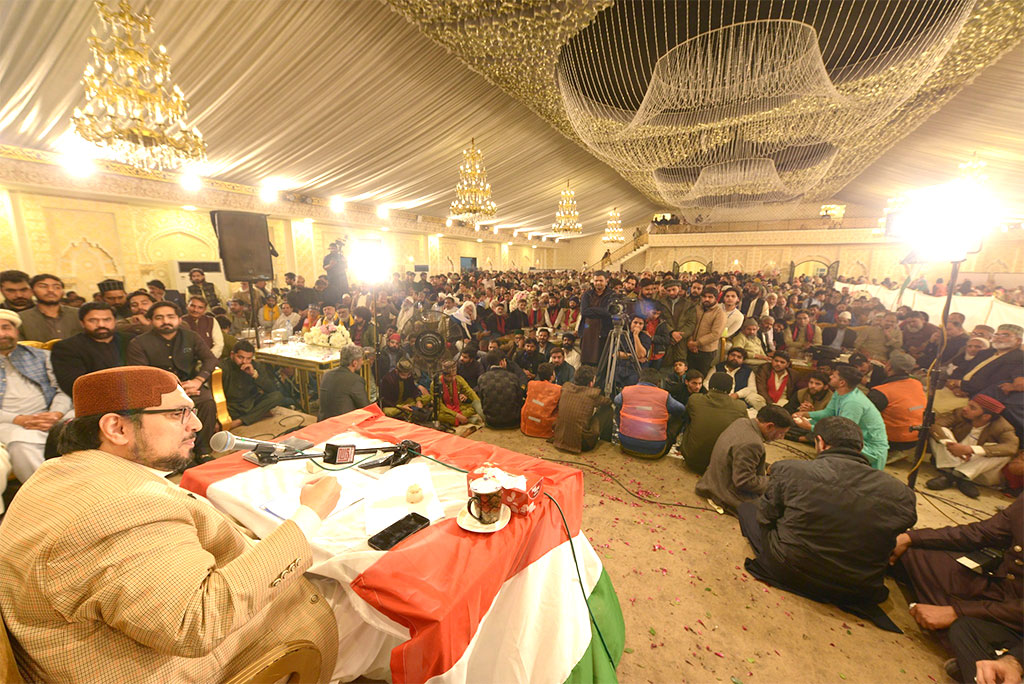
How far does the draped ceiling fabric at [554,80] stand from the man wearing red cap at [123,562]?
191 inches

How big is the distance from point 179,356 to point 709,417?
478 cm

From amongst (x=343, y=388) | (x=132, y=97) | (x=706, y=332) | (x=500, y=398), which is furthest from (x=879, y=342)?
(x=132, y=97)

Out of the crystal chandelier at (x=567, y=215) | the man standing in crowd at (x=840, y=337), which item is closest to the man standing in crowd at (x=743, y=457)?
the man standing in crowd at (x=840, y=337)

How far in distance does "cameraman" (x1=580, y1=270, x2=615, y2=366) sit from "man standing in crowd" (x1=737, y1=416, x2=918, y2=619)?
3089 millimetres

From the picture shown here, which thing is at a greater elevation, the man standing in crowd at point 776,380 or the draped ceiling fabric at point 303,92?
the draped ceiling fabric at point 303,92

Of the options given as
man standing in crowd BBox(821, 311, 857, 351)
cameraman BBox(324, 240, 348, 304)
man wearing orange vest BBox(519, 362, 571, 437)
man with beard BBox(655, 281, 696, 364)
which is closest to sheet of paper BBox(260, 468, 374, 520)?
man wearing orange vest BBox(519, 362, 571, 437)

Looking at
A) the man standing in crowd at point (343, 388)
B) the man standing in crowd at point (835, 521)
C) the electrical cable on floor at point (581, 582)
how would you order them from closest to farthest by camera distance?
the electrical cable on floor at point (581, 582), the man standing in crowd at point (835, 521), the man standing in crowd at point (343, 388)

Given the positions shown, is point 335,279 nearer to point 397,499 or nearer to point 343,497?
point 343,497

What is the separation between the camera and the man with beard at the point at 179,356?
3254 mm

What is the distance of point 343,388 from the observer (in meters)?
3.77

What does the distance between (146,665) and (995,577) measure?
3.51m

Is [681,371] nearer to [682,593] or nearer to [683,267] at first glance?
[682,593]

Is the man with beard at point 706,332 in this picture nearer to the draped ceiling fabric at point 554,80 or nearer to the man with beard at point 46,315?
the draped ceiling fabric at point 554,80

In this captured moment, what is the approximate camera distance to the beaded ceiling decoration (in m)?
4.27
